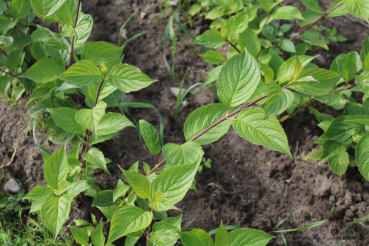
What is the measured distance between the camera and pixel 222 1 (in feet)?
6.98

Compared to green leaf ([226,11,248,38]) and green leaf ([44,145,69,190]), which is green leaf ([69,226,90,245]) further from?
green leaf ([226,11,248,38])

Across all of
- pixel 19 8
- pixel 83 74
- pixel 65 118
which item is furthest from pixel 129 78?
pixel 19 8

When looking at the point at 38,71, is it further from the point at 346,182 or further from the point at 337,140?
the point at 346,182

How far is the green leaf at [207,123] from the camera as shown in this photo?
1.33 metres

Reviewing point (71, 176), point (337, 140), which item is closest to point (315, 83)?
point (337, 140)

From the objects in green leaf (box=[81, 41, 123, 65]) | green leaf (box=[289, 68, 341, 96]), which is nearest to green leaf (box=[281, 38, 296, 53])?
green leaf (box=[289, 68, 341, 96])

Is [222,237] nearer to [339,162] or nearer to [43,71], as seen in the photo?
[339,162]

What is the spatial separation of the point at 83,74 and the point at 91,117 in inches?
7.2

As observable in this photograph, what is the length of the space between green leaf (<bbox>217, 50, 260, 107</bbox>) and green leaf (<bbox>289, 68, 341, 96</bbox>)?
0.56 ft

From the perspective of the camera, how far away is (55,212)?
139 cm

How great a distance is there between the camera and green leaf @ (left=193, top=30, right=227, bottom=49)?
1852mm

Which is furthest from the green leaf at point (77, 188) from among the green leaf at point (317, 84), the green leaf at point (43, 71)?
the green leaf at point (317, 84)

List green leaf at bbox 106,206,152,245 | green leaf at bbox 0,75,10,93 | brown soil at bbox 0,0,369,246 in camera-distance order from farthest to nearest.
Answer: green leaf at bbox 0,75,10,93, brown soil at bbox 0,0,369,246, green leaf at bbox 106,206,152,245

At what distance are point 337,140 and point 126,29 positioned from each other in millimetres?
1688
